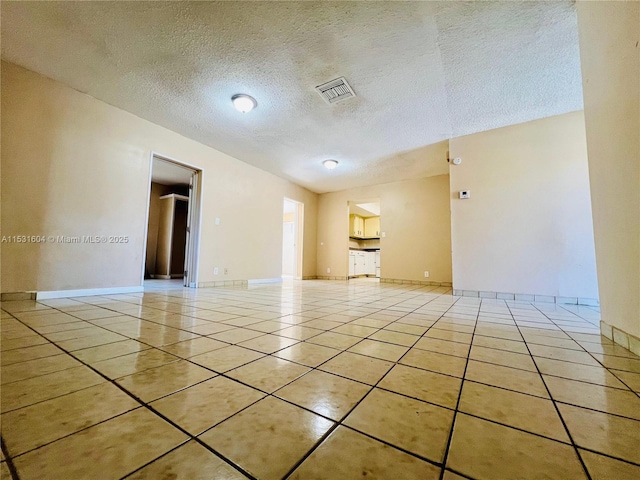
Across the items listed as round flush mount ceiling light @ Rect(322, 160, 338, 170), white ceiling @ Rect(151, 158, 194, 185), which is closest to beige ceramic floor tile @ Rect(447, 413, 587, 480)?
round flush mount ceiling light @ Rect(322, 160, 338, 170)

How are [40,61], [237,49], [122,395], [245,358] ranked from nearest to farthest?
1. [122,395]
2. [245,358]
3. [237,49]
4. [40,61]

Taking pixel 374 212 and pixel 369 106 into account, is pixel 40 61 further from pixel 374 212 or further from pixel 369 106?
pixel 374 212

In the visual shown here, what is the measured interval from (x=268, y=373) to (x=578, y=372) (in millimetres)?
1413

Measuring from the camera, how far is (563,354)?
138cm

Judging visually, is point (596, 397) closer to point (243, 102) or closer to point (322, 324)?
point (322, 324)

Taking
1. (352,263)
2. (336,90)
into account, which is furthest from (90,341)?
(352,263)

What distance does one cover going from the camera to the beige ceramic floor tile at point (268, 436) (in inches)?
23.2

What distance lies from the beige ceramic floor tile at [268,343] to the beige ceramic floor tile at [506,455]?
0.92 m

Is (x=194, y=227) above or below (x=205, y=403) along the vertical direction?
above

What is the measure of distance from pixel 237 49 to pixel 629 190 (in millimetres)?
3097

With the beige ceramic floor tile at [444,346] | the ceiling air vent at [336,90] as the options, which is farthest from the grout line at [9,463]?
the ceiling air vent at [336,90]

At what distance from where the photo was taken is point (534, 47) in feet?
7.61

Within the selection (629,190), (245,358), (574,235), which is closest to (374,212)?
(574,235)

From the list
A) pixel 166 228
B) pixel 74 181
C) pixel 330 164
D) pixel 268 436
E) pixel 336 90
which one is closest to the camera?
pixel 268 436
